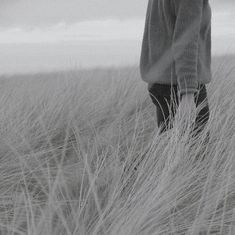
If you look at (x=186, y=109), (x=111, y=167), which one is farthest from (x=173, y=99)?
(x=111, y=167)

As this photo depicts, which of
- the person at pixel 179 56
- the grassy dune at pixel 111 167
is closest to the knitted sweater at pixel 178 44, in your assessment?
the person at pixel 179 56

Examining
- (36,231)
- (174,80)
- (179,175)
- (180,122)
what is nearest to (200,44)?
(174,80)

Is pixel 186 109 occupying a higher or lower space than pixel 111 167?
higher

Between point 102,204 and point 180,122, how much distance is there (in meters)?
0.35

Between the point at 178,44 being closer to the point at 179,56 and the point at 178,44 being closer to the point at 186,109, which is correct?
the point at 179,56

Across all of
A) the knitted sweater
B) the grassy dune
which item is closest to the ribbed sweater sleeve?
the knitted sweater

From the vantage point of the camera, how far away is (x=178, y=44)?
1.54 metres

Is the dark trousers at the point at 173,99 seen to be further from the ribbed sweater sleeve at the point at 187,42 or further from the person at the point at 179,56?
the ribbed sweater sleeve at the point at 187,42

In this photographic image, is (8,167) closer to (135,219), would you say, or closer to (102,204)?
(102,204)

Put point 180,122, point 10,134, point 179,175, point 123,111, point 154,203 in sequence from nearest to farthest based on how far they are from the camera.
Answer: point 154,203
point 179,175
point 180,122
point 10,134
point 123,111

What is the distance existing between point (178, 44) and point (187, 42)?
30mm

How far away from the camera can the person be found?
1538mm

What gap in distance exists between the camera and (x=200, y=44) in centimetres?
167

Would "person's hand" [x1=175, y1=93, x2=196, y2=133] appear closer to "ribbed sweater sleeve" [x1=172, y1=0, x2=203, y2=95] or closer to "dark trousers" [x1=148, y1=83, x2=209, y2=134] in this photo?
"ribbed sweater sleeve" [x1=172, y1=0, x2=203, y2=95]
